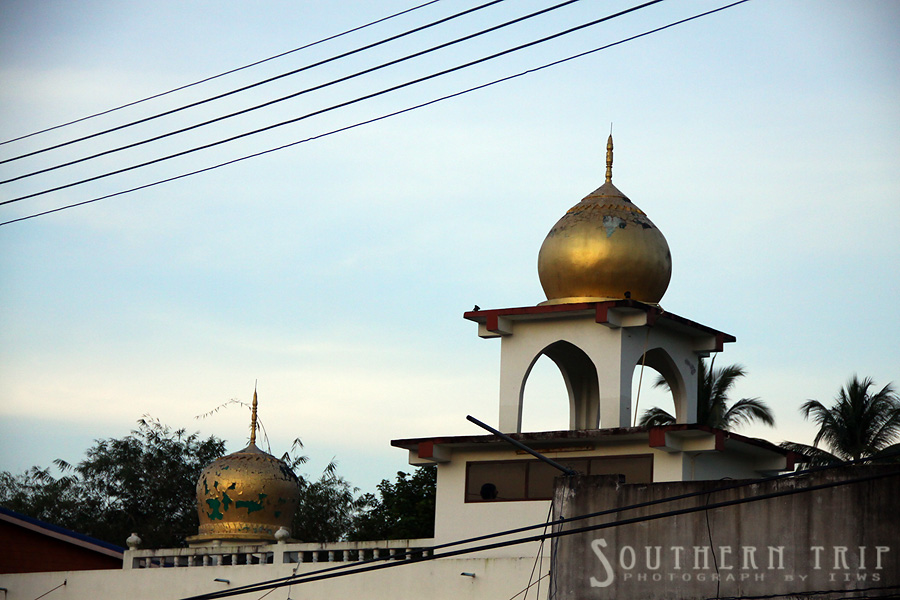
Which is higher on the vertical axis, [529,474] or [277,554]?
[529,474]

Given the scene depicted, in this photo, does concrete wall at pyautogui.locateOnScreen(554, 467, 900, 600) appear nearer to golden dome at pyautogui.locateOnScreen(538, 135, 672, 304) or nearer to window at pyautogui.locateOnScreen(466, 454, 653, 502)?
window at pyautogui.locateOnScreen(466, 454, 653, 502)

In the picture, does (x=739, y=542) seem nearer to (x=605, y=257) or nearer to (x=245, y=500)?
(x=605, y=257)

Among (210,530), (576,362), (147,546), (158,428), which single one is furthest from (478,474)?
(158,428)

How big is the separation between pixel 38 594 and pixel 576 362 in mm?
10589

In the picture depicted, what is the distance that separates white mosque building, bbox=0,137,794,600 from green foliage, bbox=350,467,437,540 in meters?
13.8

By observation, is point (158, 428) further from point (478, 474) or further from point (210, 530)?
point (478, 474)

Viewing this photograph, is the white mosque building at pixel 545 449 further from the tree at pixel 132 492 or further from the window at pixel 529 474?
the tree at pixel 132 492

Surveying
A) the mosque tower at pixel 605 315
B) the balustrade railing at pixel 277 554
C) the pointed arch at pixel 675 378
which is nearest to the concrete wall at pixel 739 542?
the balustrade railing at pixel 277 554

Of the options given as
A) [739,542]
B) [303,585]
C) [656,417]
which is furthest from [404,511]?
[739,542]

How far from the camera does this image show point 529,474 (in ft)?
74.6

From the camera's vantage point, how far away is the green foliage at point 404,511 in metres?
38.6

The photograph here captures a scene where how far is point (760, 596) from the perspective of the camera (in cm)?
1566

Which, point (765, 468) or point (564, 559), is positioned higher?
point (765, 468)

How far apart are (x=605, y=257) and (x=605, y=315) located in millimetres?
1397
